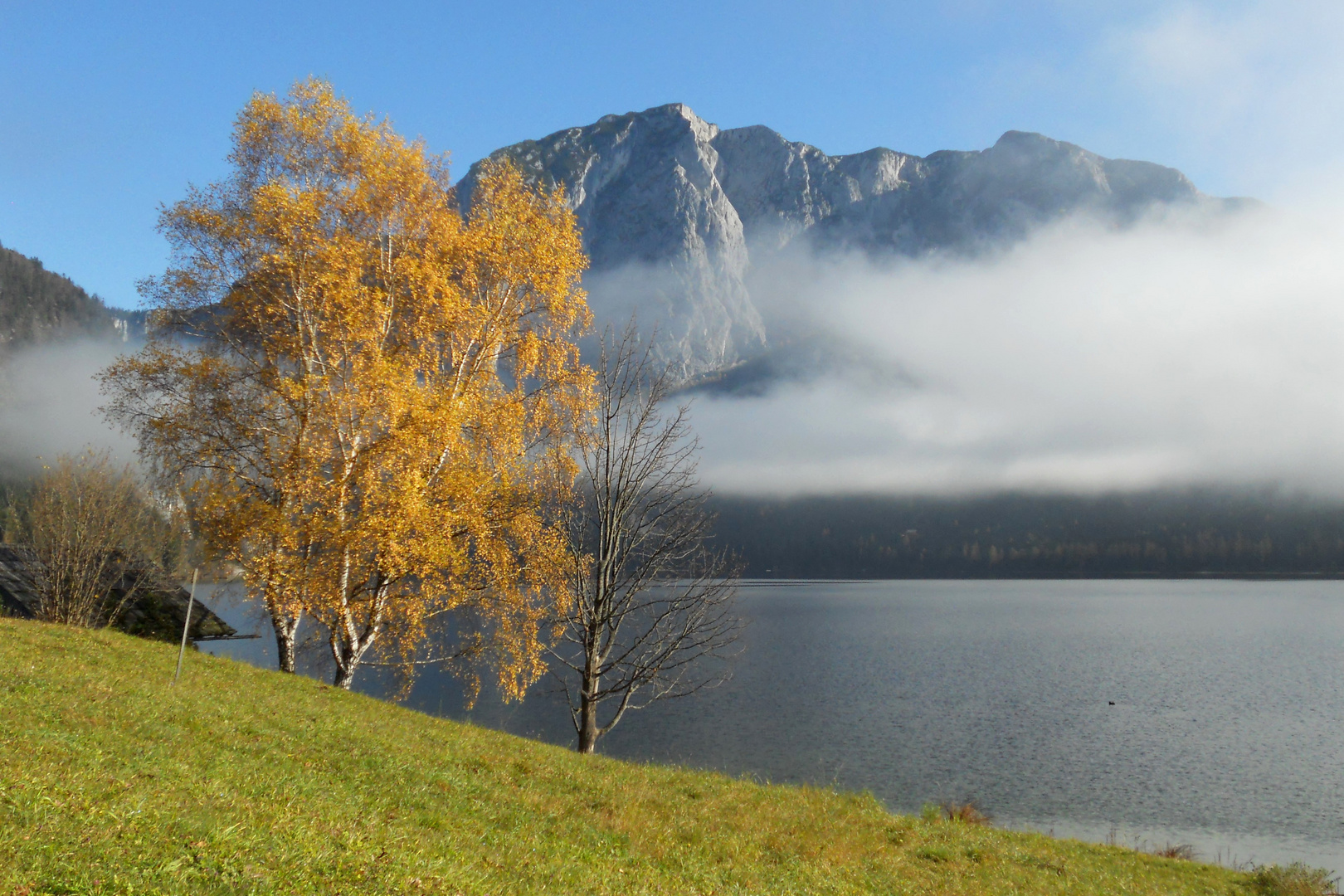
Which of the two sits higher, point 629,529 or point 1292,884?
point 629,529

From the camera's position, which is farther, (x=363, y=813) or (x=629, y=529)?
(x=629, y=529)

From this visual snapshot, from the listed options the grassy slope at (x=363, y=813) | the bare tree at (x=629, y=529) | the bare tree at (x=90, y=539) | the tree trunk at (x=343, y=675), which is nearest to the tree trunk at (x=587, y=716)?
the bare tree at (x=629, y=529)

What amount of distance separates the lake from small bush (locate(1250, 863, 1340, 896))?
1236 centimetres

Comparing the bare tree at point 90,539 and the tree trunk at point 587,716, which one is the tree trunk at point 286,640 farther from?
the tree trunk at point 587,716

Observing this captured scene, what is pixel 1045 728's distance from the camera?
2019 inches

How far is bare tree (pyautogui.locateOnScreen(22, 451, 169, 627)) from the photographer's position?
24234mm

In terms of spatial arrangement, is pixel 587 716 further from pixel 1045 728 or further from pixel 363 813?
pixel 1045 728

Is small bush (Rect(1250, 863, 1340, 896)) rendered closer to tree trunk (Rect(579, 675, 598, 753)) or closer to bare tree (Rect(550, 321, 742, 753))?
bare tree (Rect(550, 321, 742, 753))

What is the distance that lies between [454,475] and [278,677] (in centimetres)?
694

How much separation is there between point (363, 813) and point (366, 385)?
40.4ft

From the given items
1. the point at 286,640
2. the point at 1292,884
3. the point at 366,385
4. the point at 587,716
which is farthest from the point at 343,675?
the point at 1292,884

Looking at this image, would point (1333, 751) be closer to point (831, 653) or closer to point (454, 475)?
point (831, 653)

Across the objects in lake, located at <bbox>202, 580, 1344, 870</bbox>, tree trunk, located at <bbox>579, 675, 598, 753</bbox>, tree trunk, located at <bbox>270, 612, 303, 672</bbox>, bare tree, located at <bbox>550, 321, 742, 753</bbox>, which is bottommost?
lake, located at <bbox>202, 580, 1344, 870</bbox>

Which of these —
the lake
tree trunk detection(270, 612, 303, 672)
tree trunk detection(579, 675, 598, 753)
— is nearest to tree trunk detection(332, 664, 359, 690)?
tree trunk detection(270, 612, 303, 672)
